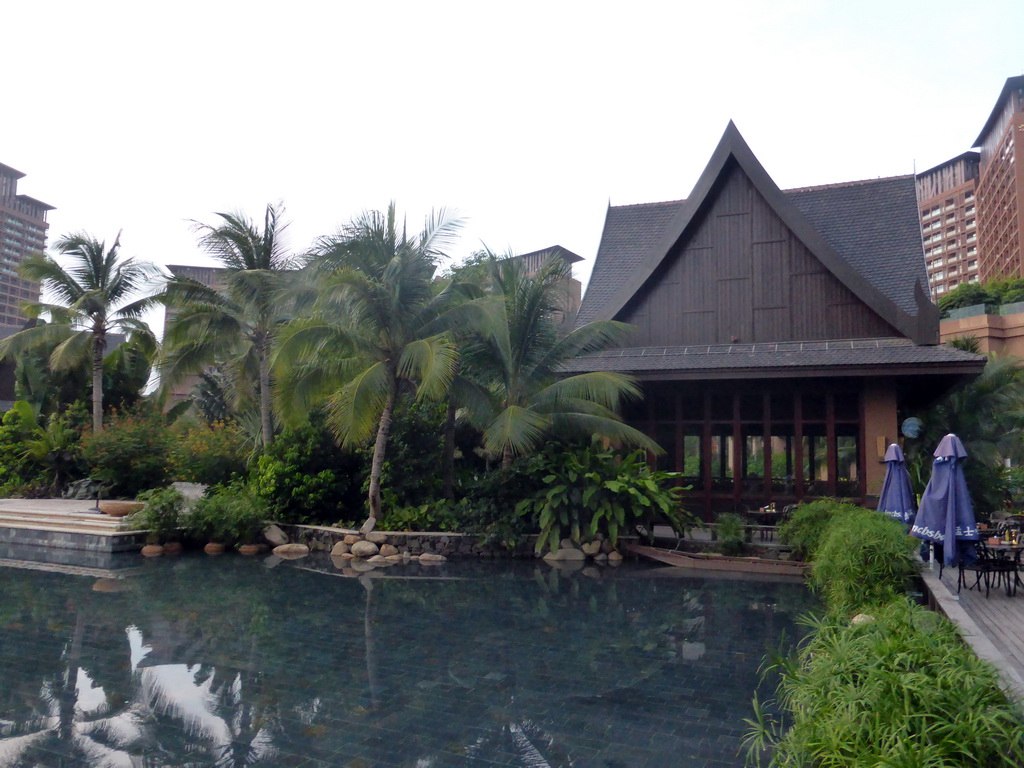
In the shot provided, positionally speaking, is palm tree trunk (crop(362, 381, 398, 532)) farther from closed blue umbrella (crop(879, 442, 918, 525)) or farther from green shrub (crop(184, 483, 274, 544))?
closed blue umbrella (crop(879, 442, 918, 525))

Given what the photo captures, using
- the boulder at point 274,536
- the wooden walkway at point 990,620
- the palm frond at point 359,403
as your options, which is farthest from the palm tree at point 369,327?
the wooden walkway at point 990,620

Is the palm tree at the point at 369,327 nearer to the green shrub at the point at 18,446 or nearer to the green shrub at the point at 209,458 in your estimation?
the green shrub at the point at 209,458

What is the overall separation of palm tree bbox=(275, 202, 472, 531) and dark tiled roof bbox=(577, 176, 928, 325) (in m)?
4.95

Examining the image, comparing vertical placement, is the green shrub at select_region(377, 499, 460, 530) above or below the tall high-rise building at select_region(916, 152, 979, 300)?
below

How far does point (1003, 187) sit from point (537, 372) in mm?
63394

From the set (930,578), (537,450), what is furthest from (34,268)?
(930,578)

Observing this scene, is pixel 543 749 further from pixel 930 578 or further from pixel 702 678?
pixel 930 578

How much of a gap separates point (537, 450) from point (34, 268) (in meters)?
13.9

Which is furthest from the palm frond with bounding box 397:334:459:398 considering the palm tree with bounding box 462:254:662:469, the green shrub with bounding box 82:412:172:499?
the green shrub with bounding box 82:412:172:499

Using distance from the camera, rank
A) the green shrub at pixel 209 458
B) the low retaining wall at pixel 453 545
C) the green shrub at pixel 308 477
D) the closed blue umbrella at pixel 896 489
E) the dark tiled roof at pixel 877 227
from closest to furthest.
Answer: the closed blue umbrella at pixel 896 489 → the low retaining wall at pixel 453 545 → the green shrub at pixel 308 477 → the dark tiled roof at pixel 877 227 → the green shrub at pixel 209 458

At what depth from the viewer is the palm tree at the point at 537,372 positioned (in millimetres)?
12570

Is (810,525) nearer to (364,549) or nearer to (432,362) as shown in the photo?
(432,362)

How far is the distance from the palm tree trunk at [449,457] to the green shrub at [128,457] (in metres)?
7.10

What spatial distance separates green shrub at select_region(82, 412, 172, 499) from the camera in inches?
666
